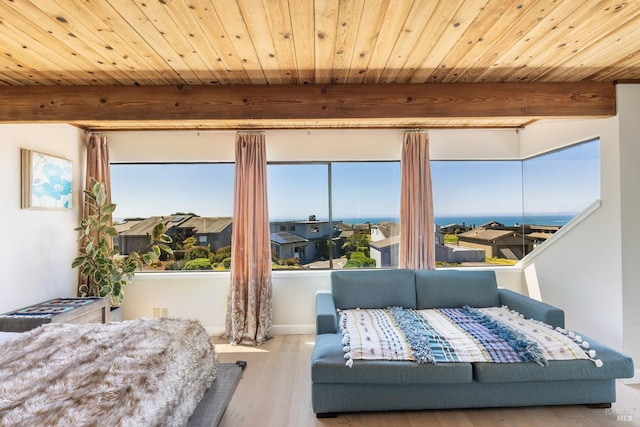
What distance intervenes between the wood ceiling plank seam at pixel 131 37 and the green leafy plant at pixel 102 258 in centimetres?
178

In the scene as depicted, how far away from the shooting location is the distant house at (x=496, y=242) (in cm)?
436

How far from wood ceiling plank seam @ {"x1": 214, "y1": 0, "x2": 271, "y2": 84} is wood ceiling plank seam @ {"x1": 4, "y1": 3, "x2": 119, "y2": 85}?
107 centimetres

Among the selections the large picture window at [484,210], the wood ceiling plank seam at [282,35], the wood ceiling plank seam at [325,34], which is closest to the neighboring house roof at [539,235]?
the large picture window at [484,210]

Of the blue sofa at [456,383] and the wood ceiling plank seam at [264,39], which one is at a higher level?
the wood ceiling plank seam at [264,39]

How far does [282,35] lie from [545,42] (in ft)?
5.58

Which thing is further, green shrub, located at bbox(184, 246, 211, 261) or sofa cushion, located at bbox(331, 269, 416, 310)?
green shrub, located at bbox(184, 246, 211, 261)

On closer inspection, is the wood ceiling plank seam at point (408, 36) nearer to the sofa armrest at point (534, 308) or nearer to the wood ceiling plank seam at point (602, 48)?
the wood ceiling plank seam at point (602, 48)

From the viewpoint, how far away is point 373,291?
3541 millimetres

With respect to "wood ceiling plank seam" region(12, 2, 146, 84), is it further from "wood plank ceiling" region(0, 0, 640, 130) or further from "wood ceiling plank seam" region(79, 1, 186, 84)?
"wood ceiling plank seam" region(79, 1, 186, 84)

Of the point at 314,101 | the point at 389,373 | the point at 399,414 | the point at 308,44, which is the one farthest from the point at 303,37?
the point at 399,414

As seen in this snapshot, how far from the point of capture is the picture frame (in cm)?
306

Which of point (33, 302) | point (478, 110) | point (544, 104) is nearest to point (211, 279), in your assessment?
point (33, 302)

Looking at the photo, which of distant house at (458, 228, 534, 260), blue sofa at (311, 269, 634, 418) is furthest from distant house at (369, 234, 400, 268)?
blue sofa at (311, 269, 634, 418)

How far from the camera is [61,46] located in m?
Answer: 2.12
